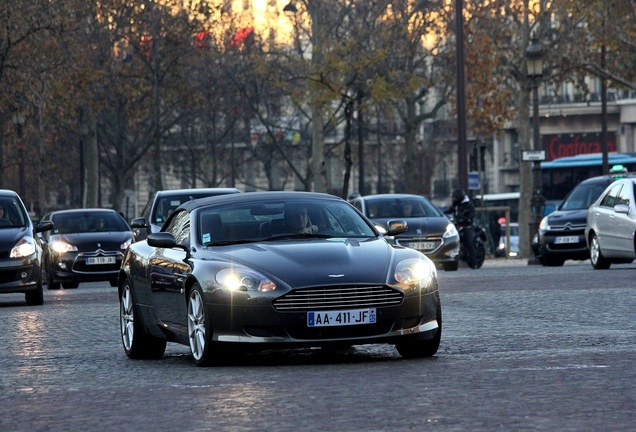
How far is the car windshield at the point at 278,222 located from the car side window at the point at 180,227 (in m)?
0.15

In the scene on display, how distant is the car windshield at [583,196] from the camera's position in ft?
112

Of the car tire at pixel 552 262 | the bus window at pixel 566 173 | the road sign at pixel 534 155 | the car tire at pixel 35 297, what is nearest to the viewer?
the car tire at pixel 35 297

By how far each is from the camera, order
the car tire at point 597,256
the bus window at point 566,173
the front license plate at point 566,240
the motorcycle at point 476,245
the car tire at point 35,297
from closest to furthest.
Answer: the car tire at point 35,297 < the car tire at point 597,256 < the front license plate at point 566,240 < the motorcycle at point 476,245 < the bus window at point 566,173

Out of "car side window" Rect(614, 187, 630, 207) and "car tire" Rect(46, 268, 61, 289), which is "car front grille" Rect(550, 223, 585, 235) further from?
"car tire" Rect(46, 268, 61, 289)

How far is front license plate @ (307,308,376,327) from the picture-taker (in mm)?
11883

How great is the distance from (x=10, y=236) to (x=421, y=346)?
40.4 ft

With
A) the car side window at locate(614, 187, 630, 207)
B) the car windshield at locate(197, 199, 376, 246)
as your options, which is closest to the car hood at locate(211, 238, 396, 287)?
the car windshield at locate(197, 199, 376, 246)

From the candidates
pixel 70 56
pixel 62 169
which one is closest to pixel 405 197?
pixel 70 56

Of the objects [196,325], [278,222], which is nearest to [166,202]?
[278,222]

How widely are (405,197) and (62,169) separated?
5263 cm

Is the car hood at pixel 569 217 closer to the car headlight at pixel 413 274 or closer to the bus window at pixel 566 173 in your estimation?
the car headlight at pixel 413 274

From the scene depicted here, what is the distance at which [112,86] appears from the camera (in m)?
62.2

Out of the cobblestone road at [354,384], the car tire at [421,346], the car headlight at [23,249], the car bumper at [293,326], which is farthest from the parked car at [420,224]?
the car bumper at [293,326]

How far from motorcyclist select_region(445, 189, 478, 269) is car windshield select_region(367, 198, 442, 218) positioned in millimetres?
1526
